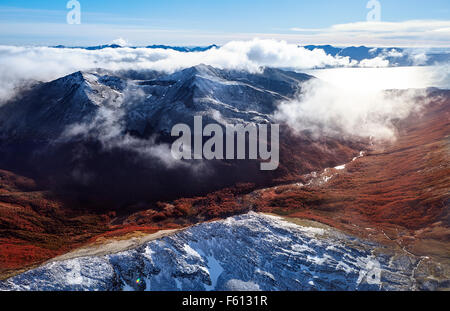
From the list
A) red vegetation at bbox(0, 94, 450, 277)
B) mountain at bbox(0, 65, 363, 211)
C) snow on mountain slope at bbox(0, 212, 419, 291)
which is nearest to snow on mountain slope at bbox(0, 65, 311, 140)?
mountain at bbox(0, 65, 363, 211)

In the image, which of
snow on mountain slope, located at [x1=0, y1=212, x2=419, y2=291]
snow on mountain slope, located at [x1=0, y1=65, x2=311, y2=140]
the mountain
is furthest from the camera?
snow on mountain slope, located at [x1=0, y1=65, x2=311, y2=140]

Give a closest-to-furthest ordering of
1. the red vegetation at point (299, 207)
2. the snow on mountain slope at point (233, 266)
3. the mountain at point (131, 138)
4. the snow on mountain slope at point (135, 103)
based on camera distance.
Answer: the snow on mountain slope at point (233, 266), the red vegetation at point (299, 207), the mountain at point (131, 138), the snow on mountain slope at point (135, 103)

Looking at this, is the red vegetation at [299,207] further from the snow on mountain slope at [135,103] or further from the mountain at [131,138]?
the snow on mountain slope at [135,103]

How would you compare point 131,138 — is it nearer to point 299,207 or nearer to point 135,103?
point 135,103

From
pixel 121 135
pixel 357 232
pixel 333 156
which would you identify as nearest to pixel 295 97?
pixel 333 156

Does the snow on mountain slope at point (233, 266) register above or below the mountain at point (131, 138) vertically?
below

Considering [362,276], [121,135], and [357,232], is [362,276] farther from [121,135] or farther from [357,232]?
[121,135]

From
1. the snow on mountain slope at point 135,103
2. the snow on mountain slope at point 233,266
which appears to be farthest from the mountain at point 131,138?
the snow on mountain slope at point 233,266

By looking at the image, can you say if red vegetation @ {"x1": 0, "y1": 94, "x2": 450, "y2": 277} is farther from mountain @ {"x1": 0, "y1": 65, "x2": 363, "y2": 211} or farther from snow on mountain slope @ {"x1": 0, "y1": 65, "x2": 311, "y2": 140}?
snow on mountain slope @ {"x1": 0, "y1": 65, "x2": 311, "y2": 140}

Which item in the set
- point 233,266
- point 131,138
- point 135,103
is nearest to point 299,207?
point 233,266
